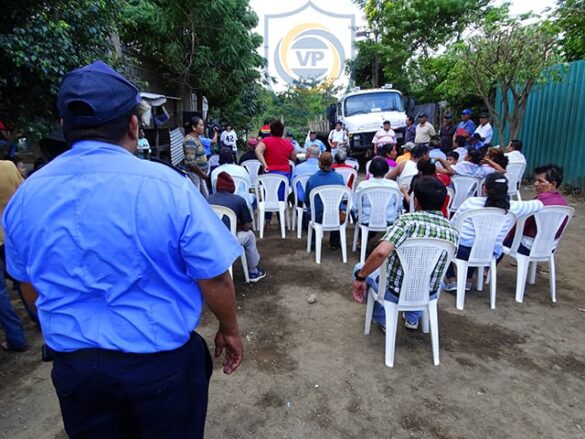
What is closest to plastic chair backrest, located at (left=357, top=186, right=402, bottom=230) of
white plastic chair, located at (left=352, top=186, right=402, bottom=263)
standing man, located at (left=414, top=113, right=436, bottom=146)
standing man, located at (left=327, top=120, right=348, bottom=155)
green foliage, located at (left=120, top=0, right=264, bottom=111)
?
white plastic chair, located at (left=352, top=186, right=402, bottom=263)

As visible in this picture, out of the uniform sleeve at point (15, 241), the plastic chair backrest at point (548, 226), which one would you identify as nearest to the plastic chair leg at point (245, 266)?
the plastic chair backrest at point (548, 226)

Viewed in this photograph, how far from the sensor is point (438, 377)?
105 inches

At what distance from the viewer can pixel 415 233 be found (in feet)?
8.45

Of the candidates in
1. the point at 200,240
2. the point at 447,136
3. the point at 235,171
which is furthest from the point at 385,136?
the point at 200,240

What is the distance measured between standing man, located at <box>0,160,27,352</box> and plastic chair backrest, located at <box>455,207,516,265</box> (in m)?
3.60

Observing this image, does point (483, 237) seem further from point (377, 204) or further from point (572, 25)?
point (572, 25)

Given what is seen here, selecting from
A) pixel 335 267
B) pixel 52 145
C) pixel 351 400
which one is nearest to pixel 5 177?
pixel 351 400

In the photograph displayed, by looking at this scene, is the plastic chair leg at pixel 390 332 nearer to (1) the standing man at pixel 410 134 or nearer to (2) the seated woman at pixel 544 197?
(2) the seated woman at pixel 544 197

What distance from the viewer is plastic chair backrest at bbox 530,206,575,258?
11.5 feet

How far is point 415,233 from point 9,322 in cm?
292

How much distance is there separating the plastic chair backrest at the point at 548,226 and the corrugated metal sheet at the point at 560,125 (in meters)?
5.86

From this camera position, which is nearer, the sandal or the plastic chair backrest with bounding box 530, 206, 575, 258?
the sandal

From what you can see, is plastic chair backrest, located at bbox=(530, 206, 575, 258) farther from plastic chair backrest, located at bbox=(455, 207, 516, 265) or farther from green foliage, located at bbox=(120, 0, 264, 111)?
green foliage, located at bbox=(120, 0, 264, 111)

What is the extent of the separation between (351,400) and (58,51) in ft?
12.7
